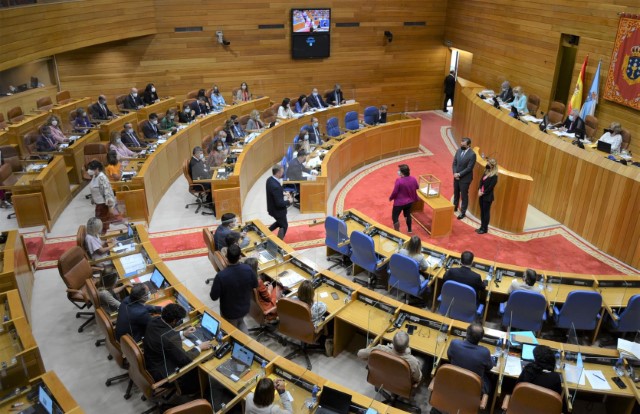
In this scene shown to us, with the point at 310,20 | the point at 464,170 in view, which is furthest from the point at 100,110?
the point at 464,170

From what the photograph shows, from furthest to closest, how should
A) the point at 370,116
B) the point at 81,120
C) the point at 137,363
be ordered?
1. the point at 370,116
2. the point at 81,120
3. the point at 137,363

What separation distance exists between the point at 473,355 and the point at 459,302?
4.95ft

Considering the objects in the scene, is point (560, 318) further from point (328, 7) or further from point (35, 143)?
point (328, 7)

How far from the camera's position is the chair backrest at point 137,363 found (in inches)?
216

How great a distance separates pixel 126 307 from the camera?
6.01 m

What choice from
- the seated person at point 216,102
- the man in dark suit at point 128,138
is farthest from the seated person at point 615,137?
the man in dark suit at point 128,138

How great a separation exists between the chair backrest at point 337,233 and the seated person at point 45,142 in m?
7.14

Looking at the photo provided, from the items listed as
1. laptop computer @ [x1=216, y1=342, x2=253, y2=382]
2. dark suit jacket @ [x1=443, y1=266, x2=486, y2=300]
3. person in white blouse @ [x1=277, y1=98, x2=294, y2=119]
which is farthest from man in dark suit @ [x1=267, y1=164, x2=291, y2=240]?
person in white blouse @ [x1=277, y1=98, x2=294, y2=119]

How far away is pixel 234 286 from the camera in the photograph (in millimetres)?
6578

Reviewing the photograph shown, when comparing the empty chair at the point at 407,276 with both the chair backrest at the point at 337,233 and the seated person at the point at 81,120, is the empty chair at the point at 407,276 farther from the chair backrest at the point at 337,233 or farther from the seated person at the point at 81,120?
the seated person at the point at 81,120

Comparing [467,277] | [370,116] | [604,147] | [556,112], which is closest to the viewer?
[467,277]

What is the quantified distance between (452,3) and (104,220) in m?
15.0

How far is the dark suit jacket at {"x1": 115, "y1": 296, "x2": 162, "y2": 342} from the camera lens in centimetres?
596

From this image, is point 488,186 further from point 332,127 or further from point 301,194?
point 332,127
